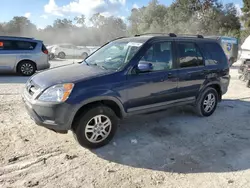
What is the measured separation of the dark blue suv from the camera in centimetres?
343

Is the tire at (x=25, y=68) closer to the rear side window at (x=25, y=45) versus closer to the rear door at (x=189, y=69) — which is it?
the rear side window at (x=25, y=45)

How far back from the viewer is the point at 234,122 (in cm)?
518

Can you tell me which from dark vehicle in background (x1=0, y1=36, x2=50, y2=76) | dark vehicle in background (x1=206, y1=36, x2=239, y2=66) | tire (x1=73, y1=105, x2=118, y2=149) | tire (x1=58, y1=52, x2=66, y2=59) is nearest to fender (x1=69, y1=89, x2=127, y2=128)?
tire (x1=73, y1=105, x2=118, y2=149)

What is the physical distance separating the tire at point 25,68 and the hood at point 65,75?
701 centimetres

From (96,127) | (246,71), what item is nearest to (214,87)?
(96,127)

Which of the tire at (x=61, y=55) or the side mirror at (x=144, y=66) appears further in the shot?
the tire at (x=61, y=55)

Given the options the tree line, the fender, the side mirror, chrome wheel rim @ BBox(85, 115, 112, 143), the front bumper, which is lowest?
chrome wheel rim @ BBox(85, 115, 112, 143)

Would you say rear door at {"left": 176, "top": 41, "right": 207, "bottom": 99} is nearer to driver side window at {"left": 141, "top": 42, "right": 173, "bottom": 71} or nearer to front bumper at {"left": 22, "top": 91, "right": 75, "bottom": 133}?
driver side window at {"left": 141, "top": 42, "right": 173, "bottom": 71}

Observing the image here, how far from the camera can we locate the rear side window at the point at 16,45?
10055 mm

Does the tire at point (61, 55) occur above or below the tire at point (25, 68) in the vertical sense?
above

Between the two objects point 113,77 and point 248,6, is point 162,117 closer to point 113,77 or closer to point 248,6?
point 113,77

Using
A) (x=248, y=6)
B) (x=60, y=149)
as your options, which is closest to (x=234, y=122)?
(x=60, y=149)

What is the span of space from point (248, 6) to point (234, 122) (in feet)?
96.3

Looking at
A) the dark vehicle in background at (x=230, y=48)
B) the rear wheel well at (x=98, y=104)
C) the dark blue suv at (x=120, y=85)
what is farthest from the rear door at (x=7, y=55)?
the dark vehicle in background at (x=230, y=48)
